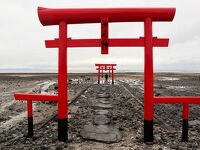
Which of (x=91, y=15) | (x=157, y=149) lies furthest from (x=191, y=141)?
(x=91, y=15)

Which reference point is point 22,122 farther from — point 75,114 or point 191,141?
point 191,141

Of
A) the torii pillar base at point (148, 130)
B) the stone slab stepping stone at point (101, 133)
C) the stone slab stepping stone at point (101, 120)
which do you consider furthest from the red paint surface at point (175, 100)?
the stone slab stepping stone at point (101, 120)

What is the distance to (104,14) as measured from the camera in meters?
5.39

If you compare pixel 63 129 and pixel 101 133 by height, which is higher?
pixel 63 129

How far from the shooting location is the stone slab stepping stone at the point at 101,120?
7.45 m

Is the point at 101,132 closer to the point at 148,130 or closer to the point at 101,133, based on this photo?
the point at 101,133

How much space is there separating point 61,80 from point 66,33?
0.99 m

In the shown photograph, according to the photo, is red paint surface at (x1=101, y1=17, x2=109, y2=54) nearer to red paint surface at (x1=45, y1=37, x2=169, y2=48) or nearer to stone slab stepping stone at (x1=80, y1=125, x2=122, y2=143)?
red paint surface at (x1=45, y1=37, x2=169, y2=48)

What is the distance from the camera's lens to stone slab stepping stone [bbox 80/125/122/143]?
567 centimetres

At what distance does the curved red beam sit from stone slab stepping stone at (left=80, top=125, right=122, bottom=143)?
8.29 feet

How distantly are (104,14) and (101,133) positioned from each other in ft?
8.95

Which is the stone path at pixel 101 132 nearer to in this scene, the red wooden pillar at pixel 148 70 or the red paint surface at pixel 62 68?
the red wooden pillar at pixel 148 70

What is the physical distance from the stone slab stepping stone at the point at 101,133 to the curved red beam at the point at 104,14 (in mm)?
2527

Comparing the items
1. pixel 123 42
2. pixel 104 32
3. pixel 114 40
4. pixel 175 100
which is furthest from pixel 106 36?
pixel 175 100
